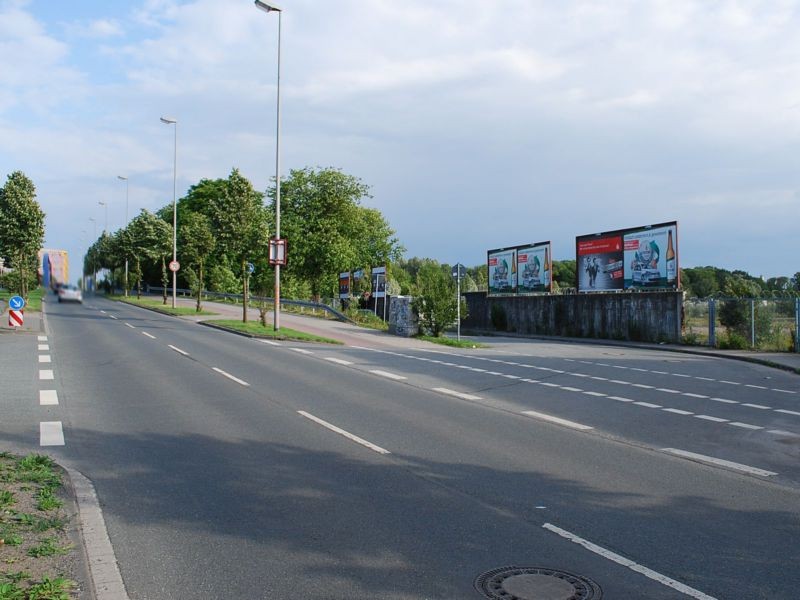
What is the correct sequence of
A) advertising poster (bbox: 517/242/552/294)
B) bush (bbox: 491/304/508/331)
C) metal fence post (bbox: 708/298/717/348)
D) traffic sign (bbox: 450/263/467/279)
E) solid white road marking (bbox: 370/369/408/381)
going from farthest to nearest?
bush (bbox: 491/304/508/331) → advertising poster (bbox: 517/242/552/294) → traffic sign (bbox: 450/263/467/279) → metal fence post (bbox: 708/298/717/348) → solid white road marking (bbox: 370/369/408/381)

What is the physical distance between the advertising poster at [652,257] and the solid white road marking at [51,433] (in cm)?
2619

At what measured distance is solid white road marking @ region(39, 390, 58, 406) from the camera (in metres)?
12.0

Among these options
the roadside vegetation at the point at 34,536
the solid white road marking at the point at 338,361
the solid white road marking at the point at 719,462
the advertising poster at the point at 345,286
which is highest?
the advertising poster at the point at 345,286

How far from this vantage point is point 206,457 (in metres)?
8.13

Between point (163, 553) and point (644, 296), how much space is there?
29.5 m

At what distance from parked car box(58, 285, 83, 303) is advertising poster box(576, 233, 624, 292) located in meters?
41.1

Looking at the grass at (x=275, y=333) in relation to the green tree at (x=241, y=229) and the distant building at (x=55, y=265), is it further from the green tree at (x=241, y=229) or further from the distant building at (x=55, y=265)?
the distant building at (x=55, y=265)

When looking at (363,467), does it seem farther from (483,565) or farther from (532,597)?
(532,597)

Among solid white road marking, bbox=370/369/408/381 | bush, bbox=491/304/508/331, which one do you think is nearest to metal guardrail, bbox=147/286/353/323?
bush, bbox=491/304/508/331

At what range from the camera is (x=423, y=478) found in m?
7.27

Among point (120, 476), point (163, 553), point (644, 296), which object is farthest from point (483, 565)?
point (644, 296)

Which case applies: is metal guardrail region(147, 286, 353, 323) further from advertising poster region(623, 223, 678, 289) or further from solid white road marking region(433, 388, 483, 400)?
solid white road marking region(433, 388, 483, 400)

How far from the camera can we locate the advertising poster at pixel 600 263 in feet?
111

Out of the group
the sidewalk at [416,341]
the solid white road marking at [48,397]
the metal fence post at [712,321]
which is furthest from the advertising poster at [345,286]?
the solid white road marking at [48,397]
